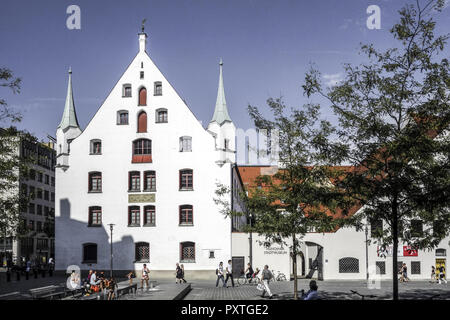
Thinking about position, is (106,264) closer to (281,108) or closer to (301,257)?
(301,257)

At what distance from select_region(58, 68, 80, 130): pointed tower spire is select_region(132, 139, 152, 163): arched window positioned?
22.0 feet

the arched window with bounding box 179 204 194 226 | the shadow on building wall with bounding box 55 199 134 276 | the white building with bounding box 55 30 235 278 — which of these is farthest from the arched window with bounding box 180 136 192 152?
the shadow on building wall with bounding box 55 199 134 276

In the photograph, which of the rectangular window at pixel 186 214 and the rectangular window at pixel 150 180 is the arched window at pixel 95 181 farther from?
the rectangular window at pixel 186 214

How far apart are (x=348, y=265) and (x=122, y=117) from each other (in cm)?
2288

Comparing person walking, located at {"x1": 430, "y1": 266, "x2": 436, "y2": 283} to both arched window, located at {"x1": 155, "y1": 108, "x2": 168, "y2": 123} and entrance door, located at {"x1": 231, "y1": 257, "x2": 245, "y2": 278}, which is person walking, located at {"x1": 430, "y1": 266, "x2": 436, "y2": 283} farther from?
arched window, located at {"x1": 155, "y1": 108, "x2": 168, "y2": 123}

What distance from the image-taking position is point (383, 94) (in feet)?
54.5

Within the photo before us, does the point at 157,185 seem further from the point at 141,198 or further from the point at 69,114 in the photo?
the point at 69,114

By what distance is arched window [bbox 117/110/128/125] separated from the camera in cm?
4853

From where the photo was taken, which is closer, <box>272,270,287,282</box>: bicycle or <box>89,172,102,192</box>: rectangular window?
<box>272,270,287,282</box>: bicycle

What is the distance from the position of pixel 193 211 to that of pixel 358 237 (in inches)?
547

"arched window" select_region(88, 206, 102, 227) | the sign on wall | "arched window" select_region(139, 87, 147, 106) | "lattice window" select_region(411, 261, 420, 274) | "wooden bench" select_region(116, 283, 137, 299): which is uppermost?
"arched window" select_region(139, 87, 147, 106)

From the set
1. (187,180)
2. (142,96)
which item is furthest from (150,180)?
(142,96)

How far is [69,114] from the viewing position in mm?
51219

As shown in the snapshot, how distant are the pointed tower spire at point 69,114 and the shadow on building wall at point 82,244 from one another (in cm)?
696
